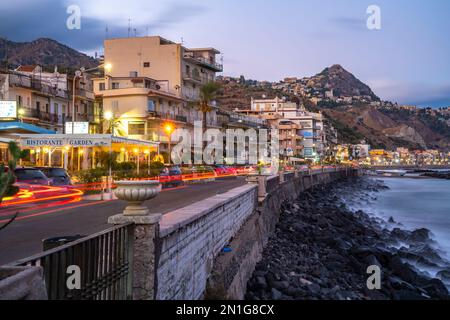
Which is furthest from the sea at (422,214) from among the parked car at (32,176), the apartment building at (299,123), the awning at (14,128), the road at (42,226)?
the apartment building at (299,123)

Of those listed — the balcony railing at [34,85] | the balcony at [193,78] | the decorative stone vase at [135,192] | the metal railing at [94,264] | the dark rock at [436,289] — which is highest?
the balcony at [193,78]

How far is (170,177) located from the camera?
1451 inches

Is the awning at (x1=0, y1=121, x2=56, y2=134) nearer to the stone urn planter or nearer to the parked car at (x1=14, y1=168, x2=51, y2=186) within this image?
the parked car at (x1=14, y1=168, x2=51, y2=186)

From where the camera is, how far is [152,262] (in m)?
6.83

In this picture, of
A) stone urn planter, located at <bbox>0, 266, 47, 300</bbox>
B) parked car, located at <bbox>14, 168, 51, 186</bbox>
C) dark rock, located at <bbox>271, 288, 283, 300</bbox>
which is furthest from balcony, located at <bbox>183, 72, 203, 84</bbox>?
stone urn planter, located at <bbox>0, 266, 47, 300</bbox>

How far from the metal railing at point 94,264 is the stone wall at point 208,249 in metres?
0.60

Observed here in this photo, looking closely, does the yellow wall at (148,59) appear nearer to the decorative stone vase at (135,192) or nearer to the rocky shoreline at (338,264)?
the rocky shoreline at (338,264)

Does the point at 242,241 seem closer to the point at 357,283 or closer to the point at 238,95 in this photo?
the point at 357,283

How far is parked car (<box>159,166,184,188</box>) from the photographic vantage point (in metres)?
35.1

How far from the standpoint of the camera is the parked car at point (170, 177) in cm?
3512

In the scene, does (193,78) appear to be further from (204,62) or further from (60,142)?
(60,142)

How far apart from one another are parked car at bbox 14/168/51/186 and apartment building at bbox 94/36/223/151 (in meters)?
40.4

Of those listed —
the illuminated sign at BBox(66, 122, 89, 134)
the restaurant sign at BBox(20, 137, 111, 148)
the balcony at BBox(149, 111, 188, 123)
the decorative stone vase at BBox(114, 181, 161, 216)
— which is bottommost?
the decorative stone vase at BBox(114, 181, 161, 216)

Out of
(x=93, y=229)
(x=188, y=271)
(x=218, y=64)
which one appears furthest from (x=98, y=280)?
(x=218, y=64)
